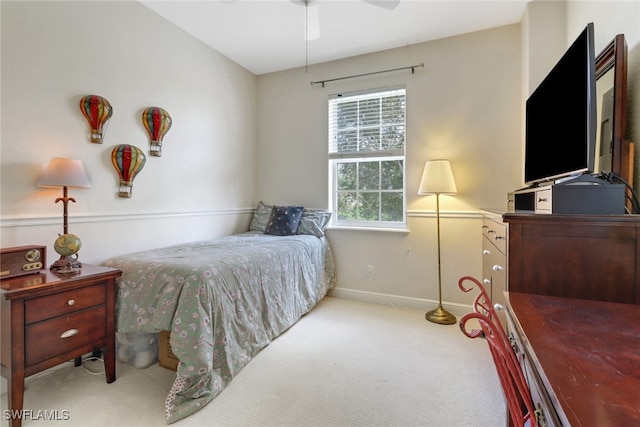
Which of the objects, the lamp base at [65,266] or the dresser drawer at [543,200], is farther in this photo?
the lamp base at [65,266]

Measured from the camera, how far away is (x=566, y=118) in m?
1.47

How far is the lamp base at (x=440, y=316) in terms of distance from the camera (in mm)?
2643

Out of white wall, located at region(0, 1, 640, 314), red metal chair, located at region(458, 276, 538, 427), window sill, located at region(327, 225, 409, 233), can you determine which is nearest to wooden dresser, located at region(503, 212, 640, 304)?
red metal chair, located at region(458, 276, 538, 427)

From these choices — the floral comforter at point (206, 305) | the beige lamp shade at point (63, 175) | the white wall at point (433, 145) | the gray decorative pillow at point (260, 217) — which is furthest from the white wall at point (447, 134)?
the beige lamp shade at point (63, 175)

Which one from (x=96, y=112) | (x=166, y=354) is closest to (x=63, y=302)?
(x=166, y=354)

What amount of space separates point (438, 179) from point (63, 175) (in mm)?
2762

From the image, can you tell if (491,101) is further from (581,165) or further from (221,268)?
(221,268)

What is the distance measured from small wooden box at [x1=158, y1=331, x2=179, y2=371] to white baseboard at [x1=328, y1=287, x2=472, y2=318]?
73.2 inches

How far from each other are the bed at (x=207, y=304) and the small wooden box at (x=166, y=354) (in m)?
0.15

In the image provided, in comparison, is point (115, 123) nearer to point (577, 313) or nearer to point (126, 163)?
point (126, 163)

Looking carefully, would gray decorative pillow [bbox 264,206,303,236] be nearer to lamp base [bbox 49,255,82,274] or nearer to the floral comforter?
the floral comforter

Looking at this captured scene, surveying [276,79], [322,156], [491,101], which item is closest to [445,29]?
[491,101]

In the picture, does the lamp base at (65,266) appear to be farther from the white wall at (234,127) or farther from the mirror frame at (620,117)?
the mirror frame at (620,117)

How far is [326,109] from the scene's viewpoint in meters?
3.37
